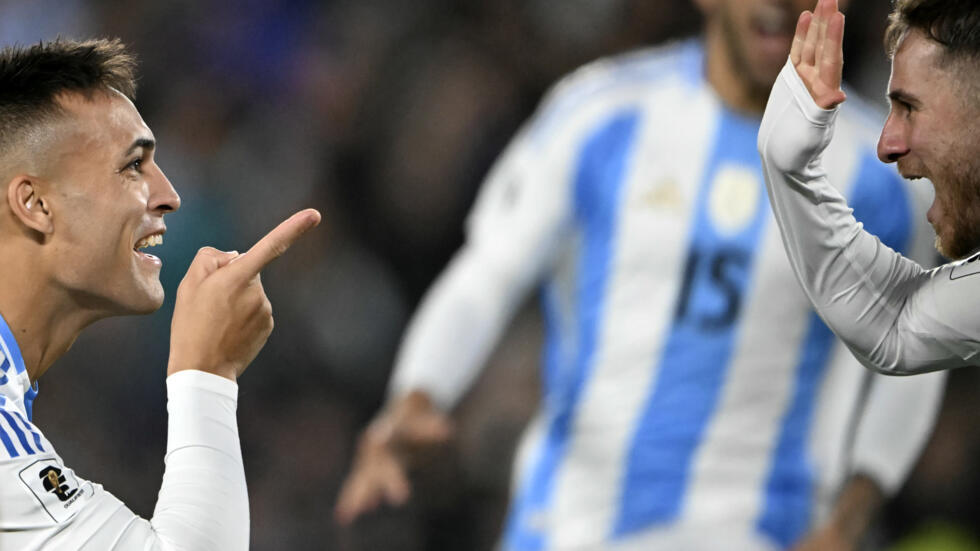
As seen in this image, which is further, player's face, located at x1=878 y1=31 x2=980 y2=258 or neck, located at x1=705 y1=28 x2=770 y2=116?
neck, located at x1=705 y1=28 x2=770 y2=116

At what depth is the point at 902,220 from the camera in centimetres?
384

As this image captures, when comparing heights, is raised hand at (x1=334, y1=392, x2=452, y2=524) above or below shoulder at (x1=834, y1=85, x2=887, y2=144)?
below

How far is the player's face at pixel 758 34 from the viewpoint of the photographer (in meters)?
3.84

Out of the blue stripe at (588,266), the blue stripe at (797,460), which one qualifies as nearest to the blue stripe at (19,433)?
the blue stripe at (588,266)

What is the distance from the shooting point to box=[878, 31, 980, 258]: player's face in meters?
1.77

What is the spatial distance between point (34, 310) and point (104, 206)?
7.3 inches

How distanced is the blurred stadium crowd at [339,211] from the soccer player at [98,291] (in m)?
3.21

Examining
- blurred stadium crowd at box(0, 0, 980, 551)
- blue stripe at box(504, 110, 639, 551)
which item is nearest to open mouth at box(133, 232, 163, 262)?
blue stripe at box(504, 110, 639, 551)

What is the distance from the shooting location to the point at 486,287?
386 cm

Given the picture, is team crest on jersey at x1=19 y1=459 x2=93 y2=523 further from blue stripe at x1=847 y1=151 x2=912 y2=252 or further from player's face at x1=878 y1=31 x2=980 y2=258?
blue stripe at x1=847 y1=151 x2=912 y2=252

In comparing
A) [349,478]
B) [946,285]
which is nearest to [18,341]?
[946,285]

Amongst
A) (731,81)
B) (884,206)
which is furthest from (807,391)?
(731,81)

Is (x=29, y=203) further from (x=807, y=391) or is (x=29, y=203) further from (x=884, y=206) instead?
(x=884, y=206)

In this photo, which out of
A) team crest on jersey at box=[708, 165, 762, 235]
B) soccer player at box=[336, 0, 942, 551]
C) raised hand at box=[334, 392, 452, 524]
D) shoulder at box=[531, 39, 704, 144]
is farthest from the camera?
shoulder at box=[531, 39, 704, 144]
